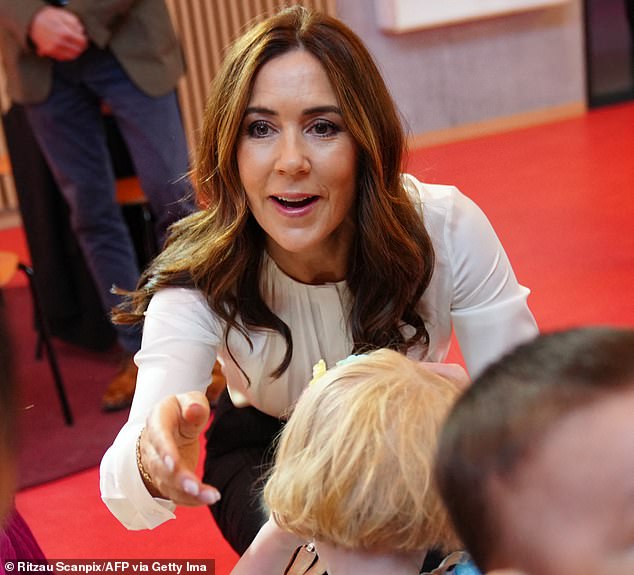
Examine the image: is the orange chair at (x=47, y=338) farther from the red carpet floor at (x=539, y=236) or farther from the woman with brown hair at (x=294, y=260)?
the woman with brown hair at (x=294, y=260)

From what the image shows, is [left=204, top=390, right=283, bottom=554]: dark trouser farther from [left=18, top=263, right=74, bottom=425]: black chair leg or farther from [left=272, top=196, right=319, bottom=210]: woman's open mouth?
[left=18, top=263, right=74, bottom=425]: black chair leg

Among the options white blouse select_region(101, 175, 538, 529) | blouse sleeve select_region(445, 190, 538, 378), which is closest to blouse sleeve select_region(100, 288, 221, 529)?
white blouse select_region(101, 175, 538, 529)

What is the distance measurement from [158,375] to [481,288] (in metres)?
0.54

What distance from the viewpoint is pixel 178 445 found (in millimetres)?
1302

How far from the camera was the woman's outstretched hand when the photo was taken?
1.14 metres

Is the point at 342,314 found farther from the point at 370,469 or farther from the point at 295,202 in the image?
the point at 370,469

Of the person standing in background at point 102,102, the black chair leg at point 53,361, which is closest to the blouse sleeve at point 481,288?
the person standing in background at point 102,102

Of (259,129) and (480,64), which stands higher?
(259,129)

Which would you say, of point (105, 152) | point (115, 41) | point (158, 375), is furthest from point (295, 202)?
point (105, 152)

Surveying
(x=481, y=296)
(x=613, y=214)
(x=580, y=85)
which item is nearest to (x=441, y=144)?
(x=580, y=85)

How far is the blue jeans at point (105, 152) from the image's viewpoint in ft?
10.1

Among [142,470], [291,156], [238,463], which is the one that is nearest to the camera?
[142,470]

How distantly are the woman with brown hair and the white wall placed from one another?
14.3ft

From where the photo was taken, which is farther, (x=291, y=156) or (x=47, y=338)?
(x=47, y=338)
